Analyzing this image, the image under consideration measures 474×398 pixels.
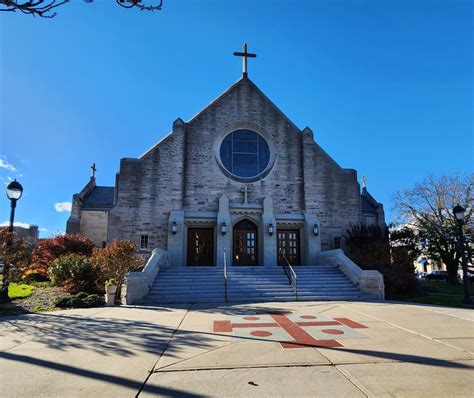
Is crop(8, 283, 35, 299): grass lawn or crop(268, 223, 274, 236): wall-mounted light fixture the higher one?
crop(268, 223, 274, 236): wall-mounted light fixture

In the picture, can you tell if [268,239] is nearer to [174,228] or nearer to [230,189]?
[230,189]

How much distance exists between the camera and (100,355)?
5.27m

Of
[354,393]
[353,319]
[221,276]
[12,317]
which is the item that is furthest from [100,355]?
[221,276]

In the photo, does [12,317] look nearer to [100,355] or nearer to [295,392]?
[100,355]

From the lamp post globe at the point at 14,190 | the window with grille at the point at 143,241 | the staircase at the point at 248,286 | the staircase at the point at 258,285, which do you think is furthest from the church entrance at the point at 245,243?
the lamp post globe at the point at 14,190

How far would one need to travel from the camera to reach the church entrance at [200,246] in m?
20.4

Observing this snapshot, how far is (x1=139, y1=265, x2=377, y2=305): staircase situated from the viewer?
1304 cm

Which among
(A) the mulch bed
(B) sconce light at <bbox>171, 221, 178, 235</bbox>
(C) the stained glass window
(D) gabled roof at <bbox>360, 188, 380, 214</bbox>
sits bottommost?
(A) the mulch bed

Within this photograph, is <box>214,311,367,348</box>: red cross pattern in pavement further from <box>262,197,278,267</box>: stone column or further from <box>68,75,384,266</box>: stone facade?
<box>68,75,384,266</box>: stone facade

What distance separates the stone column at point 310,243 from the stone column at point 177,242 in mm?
7671

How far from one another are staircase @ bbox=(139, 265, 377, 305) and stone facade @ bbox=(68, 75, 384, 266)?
379 cm

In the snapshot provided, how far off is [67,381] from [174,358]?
150 cm

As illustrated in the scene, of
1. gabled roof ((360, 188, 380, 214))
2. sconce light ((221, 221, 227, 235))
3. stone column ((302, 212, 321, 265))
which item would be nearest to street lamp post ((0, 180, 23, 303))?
sconce light ((221, 221, 227, 235))

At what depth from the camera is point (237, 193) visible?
2105cm
